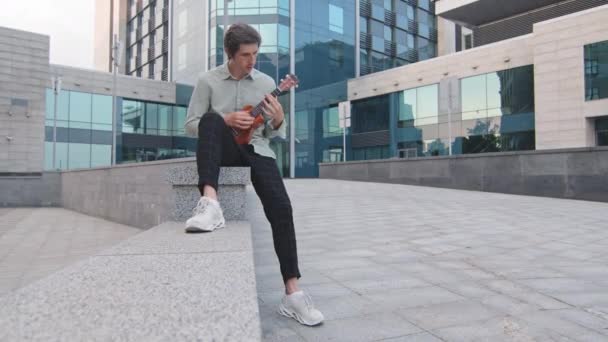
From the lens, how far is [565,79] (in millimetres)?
20500

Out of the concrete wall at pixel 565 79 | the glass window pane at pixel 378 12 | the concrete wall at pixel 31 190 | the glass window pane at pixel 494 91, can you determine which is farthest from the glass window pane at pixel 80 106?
the concrete wall at pixel 565 79

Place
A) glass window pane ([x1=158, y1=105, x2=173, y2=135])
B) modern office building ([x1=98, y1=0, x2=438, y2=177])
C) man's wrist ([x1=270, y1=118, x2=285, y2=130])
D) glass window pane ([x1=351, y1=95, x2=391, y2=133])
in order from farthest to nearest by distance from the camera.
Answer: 1. glass window pane ([x1=158, y1=105, x2=173, y2=135])
2. modern office building ([x1=98, y1=0, x2=438, y2=177])
3. glass window pane ([x1=351, y1=95, x2=391, y2=133])
4. man's wrist ([x1=270, y1=118, x2=285, y2=130])

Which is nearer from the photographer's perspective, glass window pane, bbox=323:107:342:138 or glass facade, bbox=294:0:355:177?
glass facade, bbox=294:0:355:177

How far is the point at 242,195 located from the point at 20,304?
192cm

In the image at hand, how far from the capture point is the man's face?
8.58 ft

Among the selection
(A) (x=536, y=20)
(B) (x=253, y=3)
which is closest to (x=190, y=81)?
(B) (x=253, y=3)

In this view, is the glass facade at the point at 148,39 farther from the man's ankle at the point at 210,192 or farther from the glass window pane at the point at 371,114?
the man's ankle at the point at 210,192

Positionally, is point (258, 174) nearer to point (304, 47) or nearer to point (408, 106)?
point (408, 106)

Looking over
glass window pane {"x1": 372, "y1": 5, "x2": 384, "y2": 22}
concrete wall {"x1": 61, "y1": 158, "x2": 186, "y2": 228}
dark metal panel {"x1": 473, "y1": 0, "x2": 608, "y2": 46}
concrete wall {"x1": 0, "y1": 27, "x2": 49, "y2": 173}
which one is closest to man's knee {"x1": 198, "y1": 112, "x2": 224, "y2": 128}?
concrete wall {"x1": 61, "y1": 158, "x2": 186, "y2": 228}

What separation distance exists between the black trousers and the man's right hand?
4cm

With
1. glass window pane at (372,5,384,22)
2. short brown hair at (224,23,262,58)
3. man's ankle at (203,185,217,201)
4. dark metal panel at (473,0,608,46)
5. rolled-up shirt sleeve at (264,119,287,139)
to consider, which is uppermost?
glass window pane at (372,5,384,22)

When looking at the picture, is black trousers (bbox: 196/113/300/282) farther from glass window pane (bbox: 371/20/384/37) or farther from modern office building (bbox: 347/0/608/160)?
glass window pane (bbox: 371/20/384/37)

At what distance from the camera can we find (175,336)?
948 millimetres

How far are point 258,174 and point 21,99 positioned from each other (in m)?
26.1
